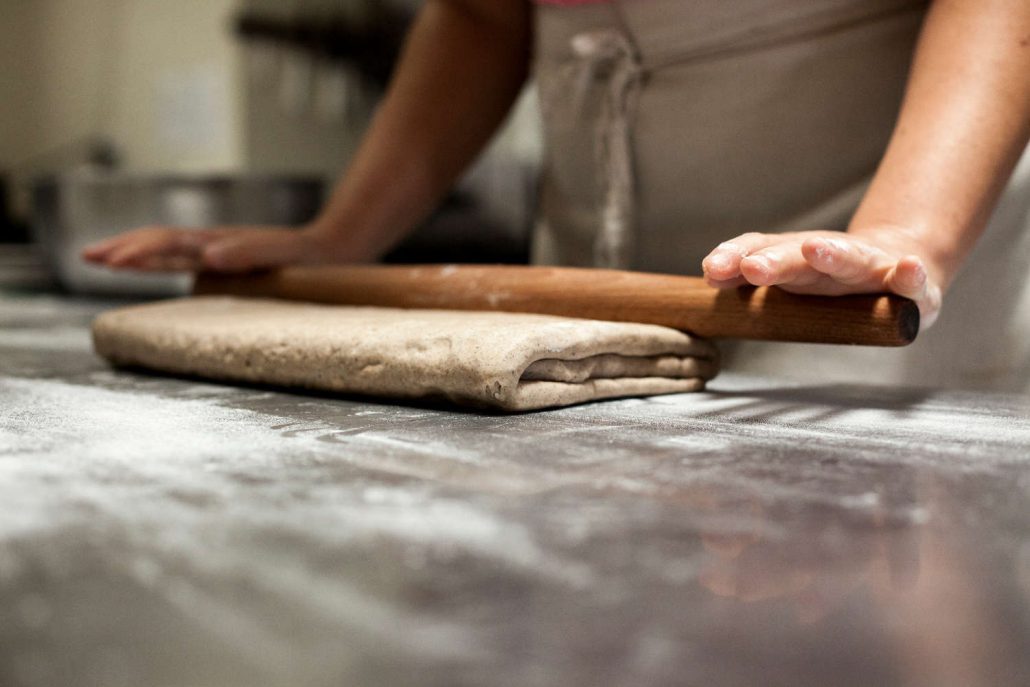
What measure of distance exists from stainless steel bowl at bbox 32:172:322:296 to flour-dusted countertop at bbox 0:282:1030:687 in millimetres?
1242

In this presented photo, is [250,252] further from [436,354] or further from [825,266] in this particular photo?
[825,266]

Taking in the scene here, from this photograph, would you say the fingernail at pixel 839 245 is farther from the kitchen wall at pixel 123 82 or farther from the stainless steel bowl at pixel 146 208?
the kitchen wall at pixel 123 82

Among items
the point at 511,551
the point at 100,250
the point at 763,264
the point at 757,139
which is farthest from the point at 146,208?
the point at 511,551

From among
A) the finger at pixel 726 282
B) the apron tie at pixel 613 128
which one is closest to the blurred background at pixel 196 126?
the apron tie at pixel 613 128

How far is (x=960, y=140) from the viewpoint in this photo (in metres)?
0.88

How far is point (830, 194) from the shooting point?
1189 millimetres

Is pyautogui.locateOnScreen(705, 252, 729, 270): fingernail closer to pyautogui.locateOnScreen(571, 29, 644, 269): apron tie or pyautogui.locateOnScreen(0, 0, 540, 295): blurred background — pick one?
pyautogui.locateOnScreen(571, 29, 644, 269): apron tie

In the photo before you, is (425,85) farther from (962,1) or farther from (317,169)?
(317,169)

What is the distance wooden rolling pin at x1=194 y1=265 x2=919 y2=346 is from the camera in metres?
0.78

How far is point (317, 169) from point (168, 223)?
3.63 feet

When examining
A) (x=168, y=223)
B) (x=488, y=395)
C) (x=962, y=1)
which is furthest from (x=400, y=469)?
(x=168, y=223)

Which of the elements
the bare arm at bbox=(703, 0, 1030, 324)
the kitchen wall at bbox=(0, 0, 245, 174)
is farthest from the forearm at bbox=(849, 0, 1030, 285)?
the kitchen wall at bbox=(0, 0, 245, 174)

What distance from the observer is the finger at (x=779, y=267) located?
0.75 m

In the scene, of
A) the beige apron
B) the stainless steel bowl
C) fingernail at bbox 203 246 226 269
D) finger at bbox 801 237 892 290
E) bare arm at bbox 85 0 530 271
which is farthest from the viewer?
the stainless steel bowl
